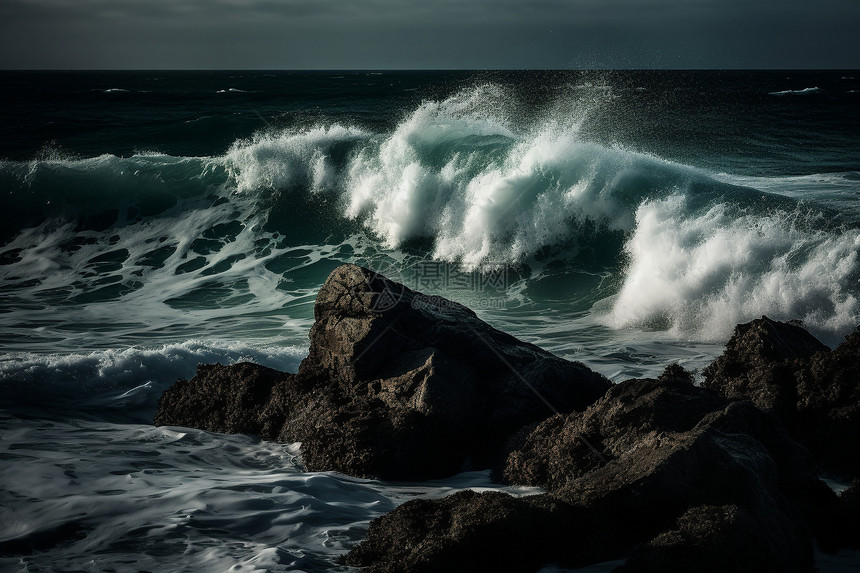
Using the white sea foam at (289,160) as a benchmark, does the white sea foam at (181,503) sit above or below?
below

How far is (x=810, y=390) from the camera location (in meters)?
4.88

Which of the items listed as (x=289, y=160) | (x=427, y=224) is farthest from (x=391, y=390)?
(x=289, y=160)

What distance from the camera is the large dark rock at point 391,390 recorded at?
4.83 metres

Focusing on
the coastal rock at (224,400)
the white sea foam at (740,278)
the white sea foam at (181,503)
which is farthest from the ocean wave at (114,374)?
the white sea foam at (740,278)

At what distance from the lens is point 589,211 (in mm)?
12875

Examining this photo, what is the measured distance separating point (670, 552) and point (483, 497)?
2.83 ft

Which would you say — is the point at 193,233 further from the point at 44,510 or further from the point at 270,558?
the point at 270,558

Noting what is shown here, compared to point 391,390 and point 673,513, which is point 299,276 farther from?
point 673,513

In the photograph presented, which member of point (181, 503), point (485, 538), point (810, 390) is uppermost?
point (810, 390)

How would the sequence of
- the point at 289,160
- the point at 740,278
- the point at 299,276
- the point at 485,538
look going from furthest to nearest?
the point at 289,160, the point at 299,276, the point at 740,278, the point at 485,538

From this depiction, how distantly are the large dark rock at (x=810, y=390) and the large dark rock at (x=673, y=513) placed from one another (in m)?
0.70

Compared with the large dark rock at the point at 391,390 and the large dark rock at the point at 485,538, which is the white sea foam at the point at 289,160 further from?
the large dark rock at the point at 485,538

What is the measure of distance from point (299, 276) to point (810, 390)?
353 inches

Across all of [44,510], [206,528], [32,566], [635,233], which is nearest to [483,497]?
[206,528]
